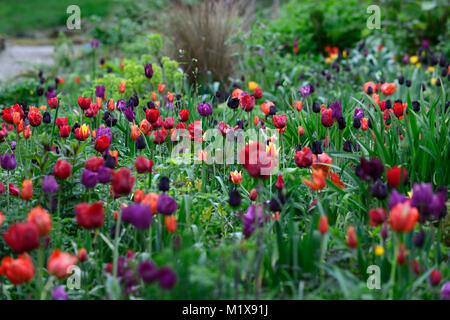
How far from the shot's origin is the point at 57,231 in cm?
200

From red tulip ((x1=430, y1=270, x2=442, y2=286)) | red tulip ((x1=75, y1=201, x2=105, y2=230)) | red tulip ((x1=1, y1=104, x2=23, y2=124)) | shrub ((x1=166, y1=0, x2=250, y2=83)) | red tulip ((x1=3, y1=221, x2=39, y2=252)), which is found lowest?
red tulip ((x1=430, y1=270, x2=442, y2=286))

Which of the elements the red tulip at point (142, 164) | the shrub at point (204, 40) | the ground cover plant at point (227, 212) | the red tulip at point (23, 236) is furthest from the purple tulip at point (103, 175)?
the shrub at point (204, 40)

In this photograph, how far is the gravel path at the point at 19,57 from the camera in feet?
29.2

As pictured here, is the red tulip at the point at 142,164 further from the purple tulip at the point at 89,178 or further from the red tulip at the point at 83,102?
the red tulip at the point at 83,102

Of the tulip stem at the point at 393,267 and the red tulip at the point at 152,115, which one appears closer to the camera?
the tulip stem at the point at 393,267

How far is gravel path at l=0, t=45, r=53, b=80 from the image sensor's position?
8.91m

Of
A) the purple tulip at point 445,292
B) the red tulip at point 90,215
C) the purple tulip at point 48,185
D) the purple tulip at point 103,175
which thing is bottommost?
the purple tulip at point 445,292

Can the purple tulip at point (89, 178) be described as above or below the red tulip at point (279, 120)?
below

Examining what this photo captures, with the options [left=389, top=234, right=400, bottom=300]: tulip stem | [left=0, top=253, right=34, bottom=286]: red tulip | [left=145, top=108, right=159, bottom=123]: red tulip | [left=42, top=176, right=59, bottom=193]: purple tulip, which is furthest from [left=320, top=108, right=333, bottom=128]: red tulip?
[left=0, top=253, right=34, bottom=286]: red tulip

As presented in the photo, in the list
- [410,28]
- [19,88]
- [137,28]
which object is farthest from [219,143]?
[137,28]

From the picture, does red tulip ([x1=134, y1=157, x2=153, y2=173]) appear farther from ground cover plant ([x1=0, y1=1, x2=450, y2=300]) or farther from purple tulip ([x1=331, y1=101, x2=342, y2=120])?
purple tulip ([x1=331, y1=101, x2=342, y2=120])

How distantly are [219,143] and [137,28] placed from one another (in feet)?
18.0

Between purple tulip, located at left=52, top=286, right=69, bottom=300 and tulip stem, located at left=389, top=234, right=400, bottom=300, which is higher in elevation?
tulip stem, located at left=389, top=234, right=400, bottom=300

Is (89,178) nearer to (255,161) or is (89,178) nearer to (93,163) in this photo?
(93,163)
